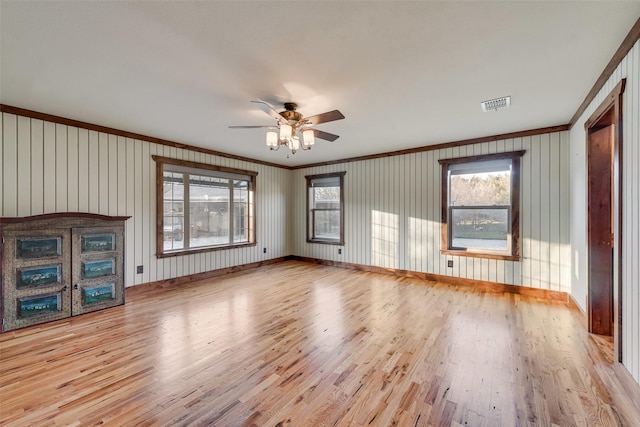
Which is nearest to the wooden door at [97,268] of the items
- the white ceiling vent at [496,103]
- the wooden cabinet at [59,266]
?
the wooden cabinet at [59,266]

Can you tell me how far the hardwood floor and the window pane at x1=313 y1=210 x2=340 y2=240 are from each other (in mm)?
2888

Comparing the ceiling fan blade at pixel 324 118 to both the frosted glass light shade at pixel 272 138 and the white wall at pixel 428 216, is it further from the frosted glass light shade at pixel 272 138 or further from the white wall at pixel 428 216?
the white wall at pixel 428 216

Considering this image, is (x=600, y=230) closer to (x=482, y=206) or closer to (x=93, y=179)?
(x=482, y=206)

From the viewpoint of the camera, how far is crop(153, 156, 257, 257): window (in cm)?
483

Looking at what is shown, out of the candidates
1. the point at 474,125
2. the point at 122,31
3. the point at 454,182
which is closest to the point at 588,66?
the point at 474,125

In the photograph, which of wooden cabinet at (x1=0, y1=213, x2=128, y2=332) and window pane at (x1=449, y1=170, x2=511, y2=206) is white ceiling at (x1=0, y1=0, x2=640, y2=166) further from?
wooden cabinet at (x1=0, y1=213, x2=128, y2=332)

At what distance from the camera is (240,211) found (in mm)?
6172

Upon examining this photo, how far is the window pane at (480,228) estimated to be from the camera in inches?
179

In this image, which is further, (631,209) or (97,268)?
(97,268)

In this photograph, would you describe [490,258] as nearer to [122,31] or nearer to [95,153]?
[122,31]

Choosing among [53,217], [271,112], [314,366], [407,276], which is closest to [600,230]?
[407,276]

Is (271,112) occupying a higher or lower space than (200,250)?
higher

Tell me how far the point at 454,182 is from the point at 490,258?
55.9 inches

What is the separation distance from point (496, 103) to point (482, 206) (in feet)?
6.85
